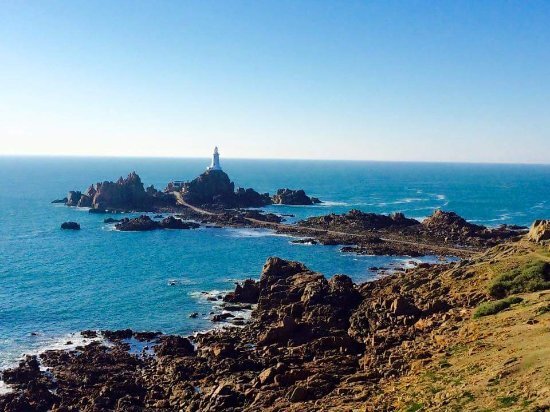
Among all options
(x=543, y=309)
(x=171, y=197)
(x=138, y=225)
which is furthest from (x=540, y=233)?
(x=171, y=197)

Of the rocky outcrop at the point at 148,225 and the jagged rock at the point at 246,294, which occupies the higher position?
the rocky outcrop at the point at 148,225

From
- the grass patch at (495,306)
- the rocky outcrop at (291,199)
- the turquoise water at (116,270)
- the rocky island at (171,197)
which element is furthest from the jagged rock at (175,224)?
the grass patch at (495,306)

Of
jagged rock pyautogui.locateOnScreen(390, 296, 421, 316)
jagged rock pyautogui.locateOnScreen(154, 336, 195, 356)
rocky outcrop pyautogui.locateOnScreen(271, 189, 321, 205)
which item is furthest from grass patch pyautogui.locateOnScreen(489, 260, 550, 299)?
rocky outcrop pyautogui.locateOnScreen(271, 189, 321, 205)

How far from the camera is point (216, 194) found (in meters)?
186

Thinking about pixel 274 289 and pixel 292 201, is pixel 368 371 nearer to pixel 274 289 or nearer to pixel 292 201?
pixel 274 289

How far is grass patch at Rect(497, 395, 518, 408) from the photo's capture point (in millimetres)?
27153

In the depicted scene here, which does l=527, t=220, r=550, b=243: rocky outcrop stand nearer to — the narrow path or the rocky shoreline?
the rocky shoreline

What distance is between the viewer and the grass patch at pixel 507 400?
27153 millimetres

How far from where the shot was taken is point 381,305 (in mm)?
56656

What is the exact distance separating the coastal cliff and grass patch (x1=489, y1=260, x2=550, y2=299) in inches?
4.3

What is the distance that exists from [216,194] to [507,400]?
531 ft

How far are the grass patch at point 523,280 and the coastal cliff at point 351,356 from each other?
108 millimetres

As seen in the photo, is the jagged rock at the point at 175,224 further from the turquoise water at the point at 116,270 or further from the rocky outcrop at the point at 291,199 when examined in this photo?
the rocky outcrop at the point at 291,199

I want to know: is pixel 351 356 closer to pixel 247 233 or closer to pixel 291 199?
pixel 247 233
